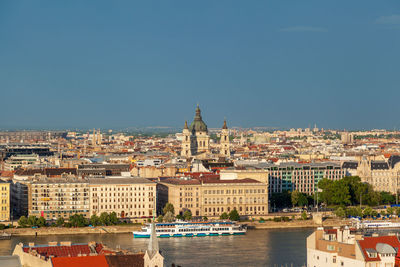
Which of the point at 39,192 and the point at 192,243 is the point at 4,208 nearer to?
the point at 39,192

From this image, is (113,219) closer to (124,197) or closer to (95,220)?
(95,220)

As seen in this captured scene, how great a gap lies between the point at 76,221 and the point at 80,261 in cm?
2173

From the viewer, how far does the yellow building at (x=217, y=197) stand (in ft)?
159

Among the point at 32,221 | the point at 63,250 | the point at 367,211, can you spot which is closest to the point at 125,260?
the point at 63,250

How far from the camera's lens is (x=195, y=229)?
4347 cm

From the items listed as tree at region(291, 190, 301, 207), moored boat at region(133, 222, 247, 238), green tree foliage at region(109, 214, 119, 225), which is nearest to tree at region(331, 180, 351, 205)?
tree at region(291, 190, 301, 207)

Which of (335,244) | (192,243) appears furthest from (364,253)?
(192,243)

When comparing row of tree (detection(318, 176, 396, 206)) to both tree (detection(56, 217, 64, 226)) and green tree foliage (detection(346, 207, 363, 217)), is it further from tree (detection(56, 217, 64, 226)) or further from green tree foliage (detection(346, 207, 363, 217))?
tree (detection(56, 217, 64, 226))

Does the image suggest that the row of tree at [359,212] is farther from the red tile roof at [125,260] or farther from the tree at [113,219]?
the red tile roof at [125,260]

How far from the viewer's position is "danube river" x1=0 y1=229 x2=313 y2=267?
3338cm

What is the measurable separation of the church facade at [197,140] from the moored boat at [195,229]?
31409 millimetres

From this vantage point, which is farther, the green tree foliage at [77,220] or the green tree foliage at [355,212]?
the green tree foliage at [355,212]

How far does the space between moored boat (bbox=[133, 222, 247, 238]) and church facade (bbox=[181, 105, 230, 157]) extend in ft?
103

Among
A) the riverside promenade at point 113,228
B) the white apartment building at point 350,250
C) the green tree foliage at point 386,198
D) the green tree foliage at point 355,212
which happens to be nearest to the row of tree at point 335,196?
→ the green tree foliage at point 386,198
